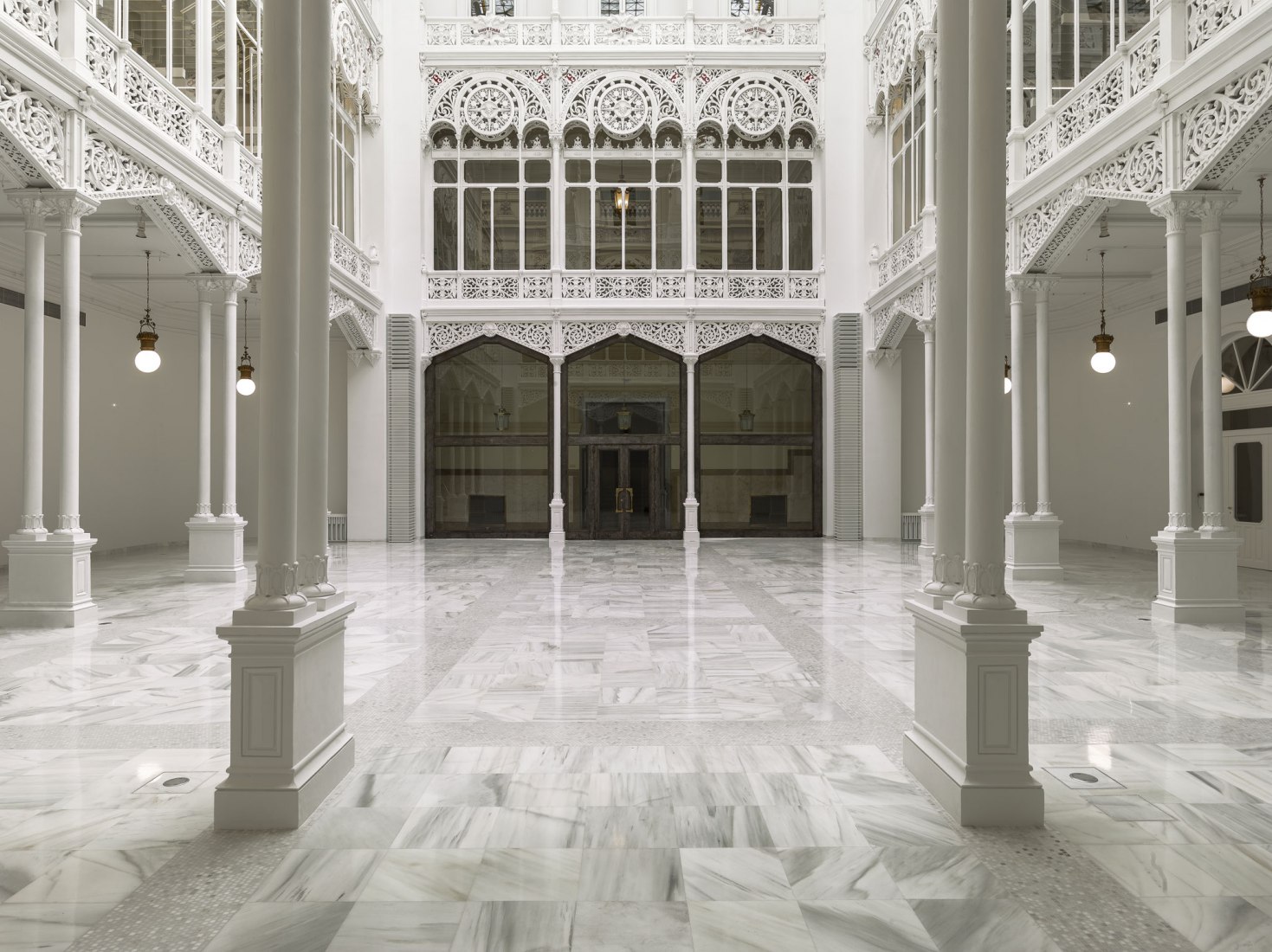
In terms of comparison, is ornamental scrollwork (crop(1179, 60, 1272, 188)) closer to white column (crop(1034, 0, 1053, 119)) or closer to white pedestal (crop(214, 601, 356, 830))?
white column (crop(1034, 0, 1053, 119))

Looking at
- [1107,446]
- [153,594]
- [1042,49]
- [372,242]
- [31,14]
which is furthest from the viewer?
[372,242]

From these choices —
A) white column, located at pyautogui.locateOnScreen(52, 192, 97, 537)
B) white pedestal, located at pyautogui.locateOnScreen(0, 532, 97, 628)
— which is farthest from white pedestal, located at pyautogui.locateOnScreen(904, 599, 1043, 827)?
white column, located at pyautogui.locateOnScreen(52, 192, 97, 537)

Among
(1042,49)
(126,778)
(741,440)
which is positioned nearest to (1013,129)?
(1042,49)

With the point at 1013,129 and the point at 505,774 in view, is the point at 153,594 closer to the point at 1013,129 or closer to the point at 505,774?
the point at 505,774

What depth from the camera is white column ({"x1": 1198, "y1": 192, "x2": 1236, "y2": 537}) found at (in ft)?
30.4

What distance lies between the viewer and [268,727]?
3.84 meters

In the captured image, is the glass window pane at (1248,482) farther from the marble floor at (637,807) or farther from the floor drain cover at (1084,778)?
the floor drain cover at (1084,778)

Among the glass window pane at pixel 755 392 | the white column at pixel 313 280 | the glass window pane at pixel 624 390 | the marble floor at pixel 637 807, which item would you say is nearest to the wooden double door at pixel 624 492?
the glass window pane at pixel 624 390

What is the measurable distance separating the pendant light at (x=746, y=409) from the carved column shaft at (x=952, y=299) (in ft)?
56.5

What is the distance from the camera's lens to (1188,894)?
3213mm

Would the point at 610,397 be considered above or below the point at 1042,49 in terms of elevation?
below

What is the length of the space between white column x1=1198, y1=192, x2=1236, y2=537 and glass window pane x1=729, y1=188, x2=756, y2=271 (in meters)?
12.5

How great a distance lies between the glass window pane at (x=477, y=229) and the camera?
2114cm

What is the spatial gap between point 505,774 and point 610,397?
1772 cm
